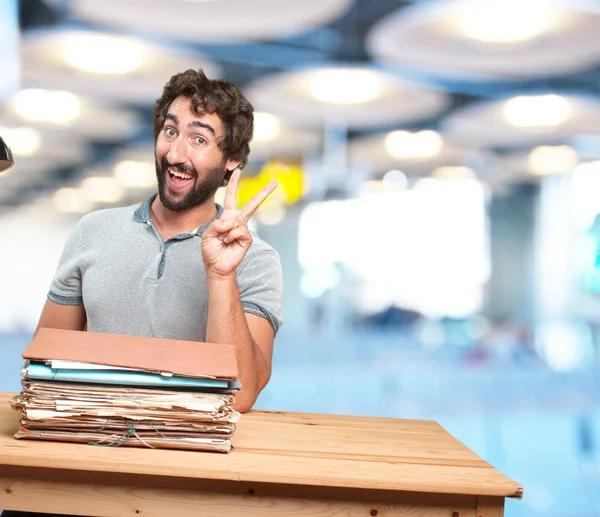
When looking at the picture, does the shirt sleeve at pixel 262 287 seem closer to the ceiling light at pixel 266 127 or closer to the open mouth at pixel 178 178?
the open mouth at pixel 178 178

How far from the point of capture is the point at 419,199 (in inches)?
265

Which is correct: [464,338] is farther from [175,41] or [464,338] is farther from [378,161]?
[175,41]

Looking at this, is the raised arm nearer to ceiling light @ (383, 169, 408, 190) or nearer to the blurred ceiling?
the blurred ceiling

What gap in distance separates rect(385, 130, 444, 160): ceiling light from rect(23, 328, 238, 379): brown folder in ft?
19.2

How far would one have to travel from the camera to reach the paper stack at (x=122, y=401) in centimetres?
107

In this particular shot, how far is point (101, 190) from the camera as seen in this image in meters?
7.24

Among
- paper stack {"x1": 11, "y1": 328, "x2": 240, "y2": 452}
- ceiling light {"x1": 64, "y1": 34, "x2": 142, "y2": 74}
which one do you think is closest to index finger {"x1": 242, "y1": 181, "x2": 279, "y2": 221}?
paper stack {"x1": 11, "y1": 328, "x2": 240, "y2": 452}

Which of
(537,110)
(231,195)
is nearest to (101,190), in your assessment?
(537,110)

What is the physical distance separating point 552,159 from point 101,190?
4.17 m

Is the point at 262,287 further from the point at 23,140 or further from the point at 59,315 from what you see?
the point at 23,140

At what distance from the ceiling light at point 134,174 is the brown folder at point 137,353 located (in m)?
6.22

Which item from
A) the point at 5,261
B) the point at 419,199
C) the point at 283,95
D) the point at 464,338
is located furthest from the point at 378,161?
the point at 5,261

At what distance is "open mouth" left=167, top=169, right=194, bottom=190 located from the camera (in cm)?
168

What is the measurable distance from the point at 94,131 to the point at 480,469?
6.50 m
